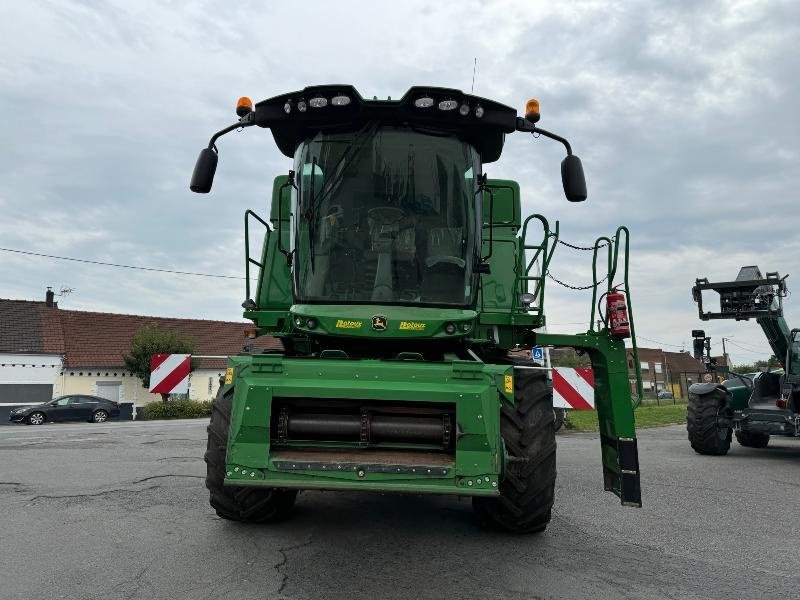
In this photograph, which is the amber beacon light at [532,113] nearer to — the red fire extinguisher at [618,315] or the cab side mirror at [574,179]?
the cab side mirror at [574,179]

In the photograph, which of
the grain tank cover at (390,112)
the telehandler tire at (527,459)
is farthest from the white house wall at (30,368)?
Answer: the telehandler tire at (527,459)

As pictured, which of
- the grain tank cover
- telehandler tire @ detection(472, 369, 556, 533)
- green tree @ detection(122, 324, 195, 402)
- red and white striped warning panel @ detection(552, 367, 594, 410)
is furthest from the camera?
green tree @ detection(122, 324, 195, 402)

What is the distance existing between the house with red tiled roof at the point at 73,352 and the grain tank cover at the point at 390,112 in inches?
943

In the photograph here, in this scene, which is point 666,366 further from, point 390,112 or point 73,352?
point 390,112

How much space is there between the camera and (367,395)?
139 inches

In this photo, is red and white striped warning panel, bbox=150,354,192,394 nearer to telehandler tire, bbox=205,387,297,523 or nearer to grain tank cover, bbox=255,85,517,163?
telehandler tire, bbox=205,387,297,523

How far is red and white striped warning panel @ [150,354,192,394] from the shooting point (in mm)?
8898

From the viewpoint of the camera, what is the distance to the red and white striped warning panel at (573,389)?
29.8 ft

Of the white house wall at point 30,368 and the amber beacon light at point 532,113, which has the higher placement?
the amber beacon light at point 532,113

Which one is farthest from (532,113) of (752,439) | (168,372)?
(752,439)

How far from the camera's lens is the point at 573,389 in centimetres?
917

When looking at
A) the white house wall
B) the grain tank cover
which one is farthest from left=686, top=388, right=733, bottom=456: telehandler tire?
the white house wall

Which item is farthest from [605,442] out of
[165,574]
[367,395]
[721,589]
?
[165,574]

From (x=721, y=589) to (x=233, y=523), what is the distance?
3365 millimetres
